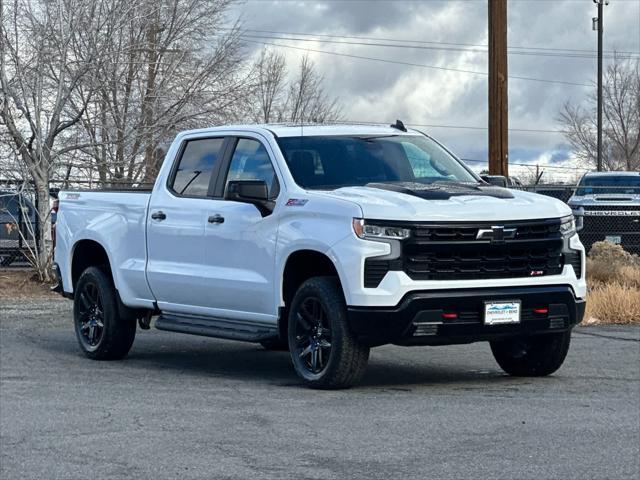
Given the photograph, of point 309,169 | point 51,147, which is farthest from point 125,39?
point 309,169

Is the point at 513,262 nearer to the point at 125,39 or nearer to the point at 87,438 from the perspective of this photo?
the point at 87,438

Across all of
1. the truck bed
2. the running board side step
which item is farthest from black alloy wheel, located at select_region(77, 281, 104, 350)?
the running board side step

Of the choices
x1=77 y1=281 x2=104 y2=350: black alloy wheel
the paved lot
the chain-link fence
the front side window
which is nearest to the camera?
the paved lot

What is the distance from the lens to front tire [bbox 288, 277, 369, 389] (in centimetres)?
948

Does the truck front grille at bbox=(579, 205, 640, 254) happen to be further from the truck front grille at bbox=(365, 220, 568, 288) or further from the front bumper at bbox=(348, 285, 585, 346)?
the front bumper at bbox=(348, 285, 585, 346)

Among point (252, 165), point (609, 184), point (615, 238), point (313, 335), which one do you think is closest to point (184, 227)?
point (252, 165)

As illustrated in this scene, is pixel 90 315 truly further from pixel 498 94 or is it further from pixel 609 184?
pixel 609 184

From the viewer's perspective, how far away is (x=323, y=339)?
975 centimetres

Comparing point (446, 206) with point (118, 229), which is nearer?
point (446, 206)

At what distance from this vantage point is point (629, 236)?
2572 centimetres

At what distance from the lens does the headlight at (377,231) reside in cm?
925

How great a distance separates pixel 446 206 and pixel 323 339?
1.38 meters

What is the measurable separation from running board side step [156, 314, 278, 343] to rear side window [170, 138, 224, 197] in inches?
43.0

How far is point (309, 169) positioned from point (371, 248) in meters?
1.42
